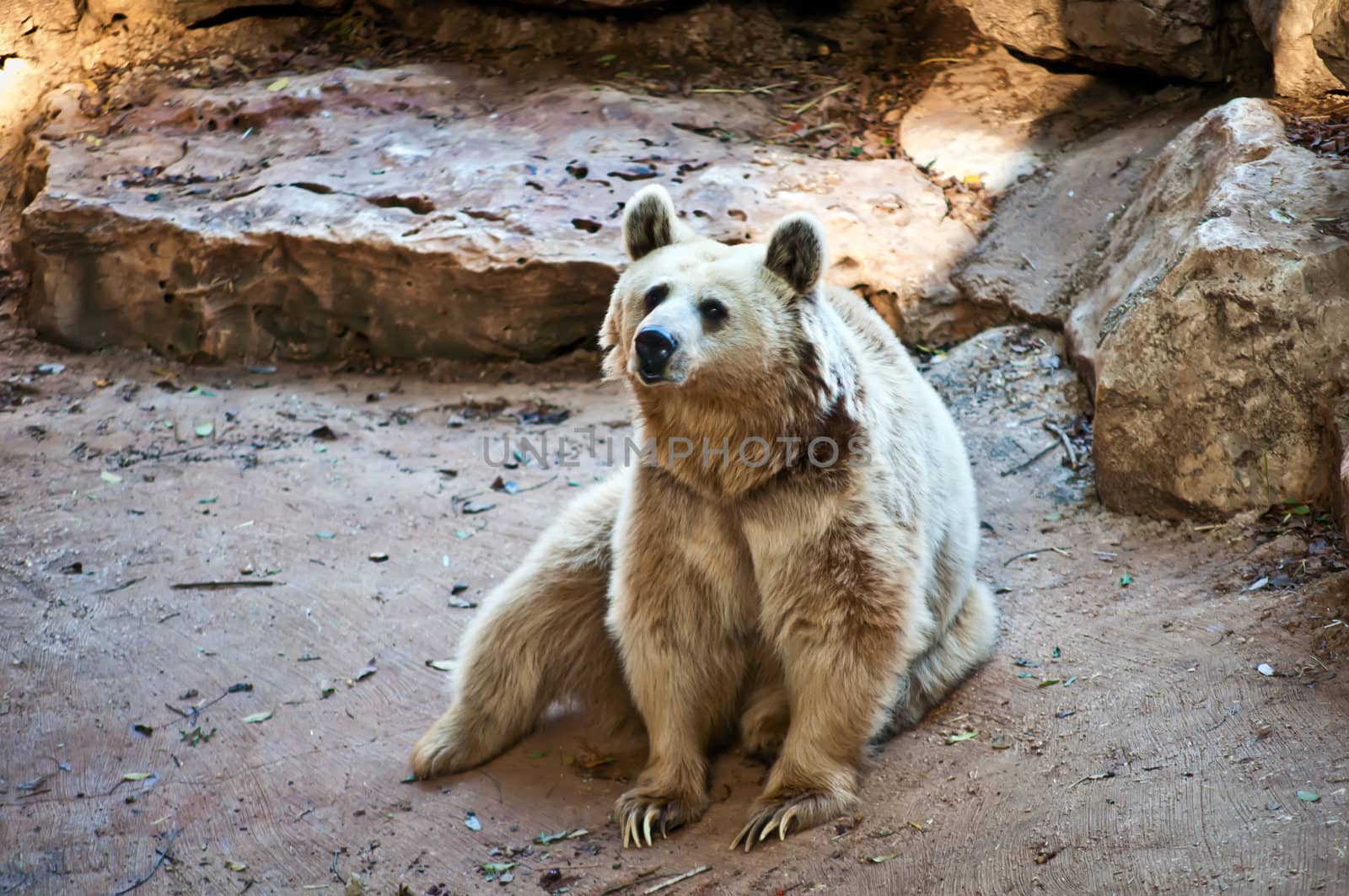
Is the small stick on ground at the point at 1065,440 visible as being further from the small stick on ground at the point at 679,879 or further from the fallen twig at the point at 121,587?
the fallen twig at the point at 121,587

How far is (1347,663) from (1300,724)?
40 cm

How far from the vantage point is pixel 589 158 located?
8.47 meters

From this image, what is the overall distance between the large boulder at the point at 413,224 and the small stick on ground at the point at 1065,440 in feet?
4.92

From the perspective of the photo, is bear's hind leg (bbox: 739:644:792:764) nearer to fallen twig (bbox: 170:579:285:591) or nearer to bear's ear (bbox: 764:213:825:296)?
bear's ear (bbox: 764:213:825:296)

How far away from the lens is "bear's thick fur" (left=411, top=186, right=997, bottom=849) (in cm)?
369

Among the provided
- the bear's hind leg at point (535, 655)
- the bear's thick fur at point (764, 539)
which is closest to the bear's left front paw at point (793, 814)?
the bear's thick fur at point (764, 539)

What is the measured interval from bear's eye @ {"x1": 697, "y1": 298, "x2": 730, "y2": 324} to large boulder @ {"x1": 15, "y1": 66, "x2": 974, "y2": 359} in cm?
403

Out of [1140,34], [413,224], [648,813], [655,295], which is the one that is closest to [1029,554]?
[648,813]

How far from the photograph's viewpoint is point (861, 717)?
3779 mm

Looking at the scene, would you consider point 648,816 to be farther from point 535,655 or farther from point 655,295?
point 655,295

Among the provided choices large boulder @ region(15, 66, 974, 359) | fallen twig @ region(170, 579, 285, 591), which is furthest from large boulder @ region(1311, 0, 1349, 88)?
fallen twig @ region(170, 579, 285, 591)

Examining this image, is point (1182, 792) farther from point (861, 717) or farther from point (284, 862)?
point (284, 862)

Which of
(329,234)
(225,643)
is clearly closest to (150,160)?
(329,234)

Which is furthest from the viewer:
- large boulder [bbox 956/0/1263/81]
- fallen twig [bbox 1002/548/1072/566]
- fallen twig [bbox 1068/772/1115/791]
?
large boulder [bbox 956/0/1263/81]
